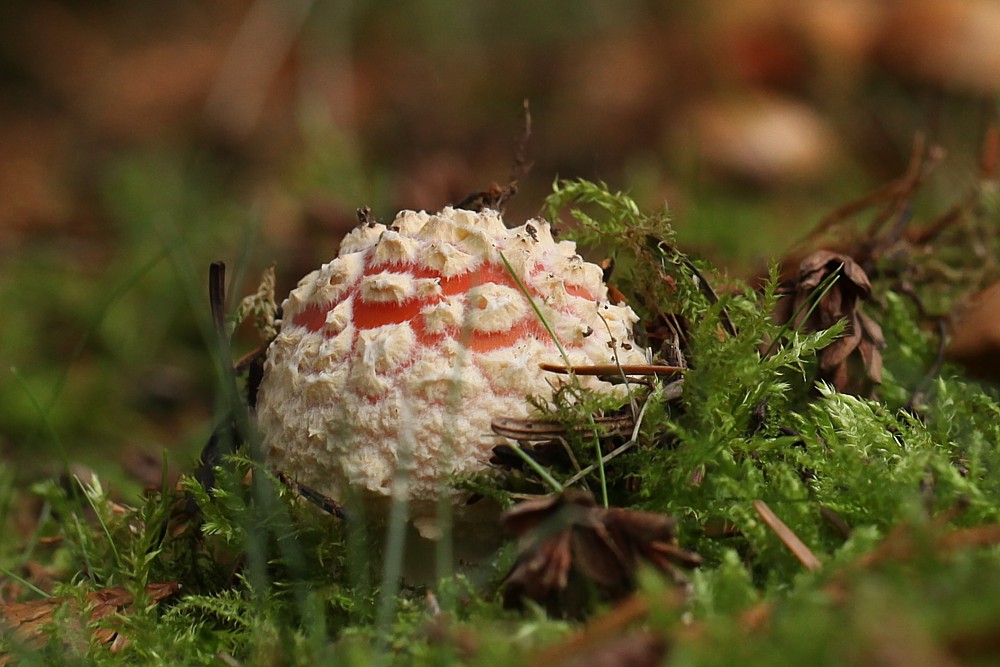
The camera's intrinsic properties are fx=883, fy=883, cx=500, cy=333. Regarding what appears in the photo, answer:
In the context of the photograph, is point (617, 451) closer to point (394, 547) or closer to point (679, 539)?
point (679, 539)

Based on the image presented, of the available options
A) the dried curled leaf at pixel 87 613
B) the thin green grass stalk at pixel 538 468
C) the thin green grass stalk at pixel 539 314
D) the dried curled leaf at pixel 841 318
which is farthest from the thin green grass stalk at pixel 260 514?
the dried curled leaf at pixel 841 318

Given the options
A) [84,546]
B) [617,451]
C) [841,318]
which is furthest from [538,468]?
[84,546]

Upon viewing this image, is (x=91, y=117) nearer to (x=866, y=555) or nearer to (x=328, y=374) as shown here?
(x=328, y=374)

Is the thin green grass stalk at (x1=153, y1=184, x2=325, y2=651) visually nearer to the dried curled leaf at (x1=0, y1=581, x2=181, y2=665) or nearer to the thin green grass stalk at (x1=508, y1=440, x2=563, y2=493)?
the dried curled leaf at (x1=0, y1=581, x2=181, y2=665)

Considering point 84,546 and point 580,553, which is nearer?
point 580,553

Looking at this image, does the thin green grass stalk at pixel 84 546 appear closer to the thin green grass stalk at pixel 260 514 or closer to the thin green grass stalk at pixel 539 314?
the thin green grass stalk at pixel 260 514
